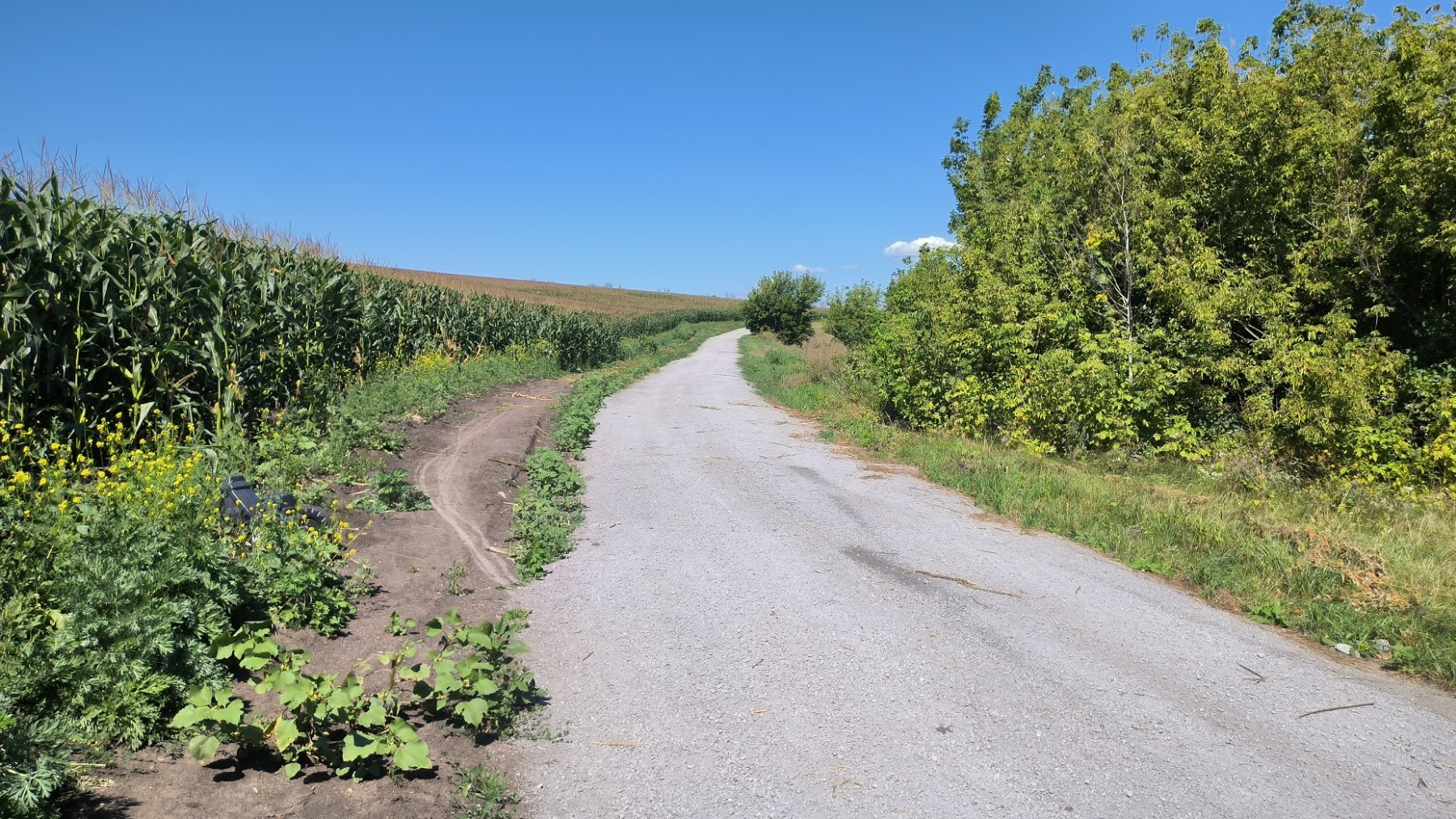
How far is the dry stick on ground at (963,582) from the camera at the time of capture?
614 centimetres

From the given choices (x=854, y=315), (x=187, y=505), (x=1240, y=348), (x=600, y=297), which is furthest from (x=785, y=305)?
(x=187, y=505)

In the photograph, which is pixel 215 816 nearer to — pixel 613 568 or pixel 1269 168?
pixel 613 568

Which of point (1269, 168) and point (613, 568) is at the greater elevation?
point (1269, 168)

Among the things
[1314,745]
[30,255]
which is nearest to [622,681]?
[1314,745]

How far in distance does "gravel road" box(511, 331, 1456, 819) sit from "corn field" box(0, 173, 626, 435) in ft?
15.1

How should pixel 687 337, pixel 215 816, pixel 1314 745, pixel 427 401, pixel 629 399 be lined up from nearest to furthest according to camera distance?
pixel 215 816 < pixel 1314 745 < pixel 427 401 < pixel 629 399 < pixel 687 337

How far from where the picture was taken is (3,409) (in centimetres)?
630

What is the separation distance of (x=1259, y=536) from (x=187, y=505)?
8.61 m

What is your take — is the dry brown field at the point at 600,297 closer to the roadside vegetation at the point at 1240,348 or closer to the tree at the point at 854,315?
the tree at the point at 854,315

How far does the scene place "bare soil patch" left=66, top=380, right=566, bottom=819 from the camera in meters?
3.05

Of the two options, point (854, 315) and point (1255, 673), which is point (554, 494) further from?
point (854, 315)

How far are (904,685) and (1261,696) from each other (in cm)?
206

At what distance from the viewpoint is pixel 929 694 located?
4406mm

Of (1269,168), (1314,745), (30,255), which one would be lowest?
(1314,745)
